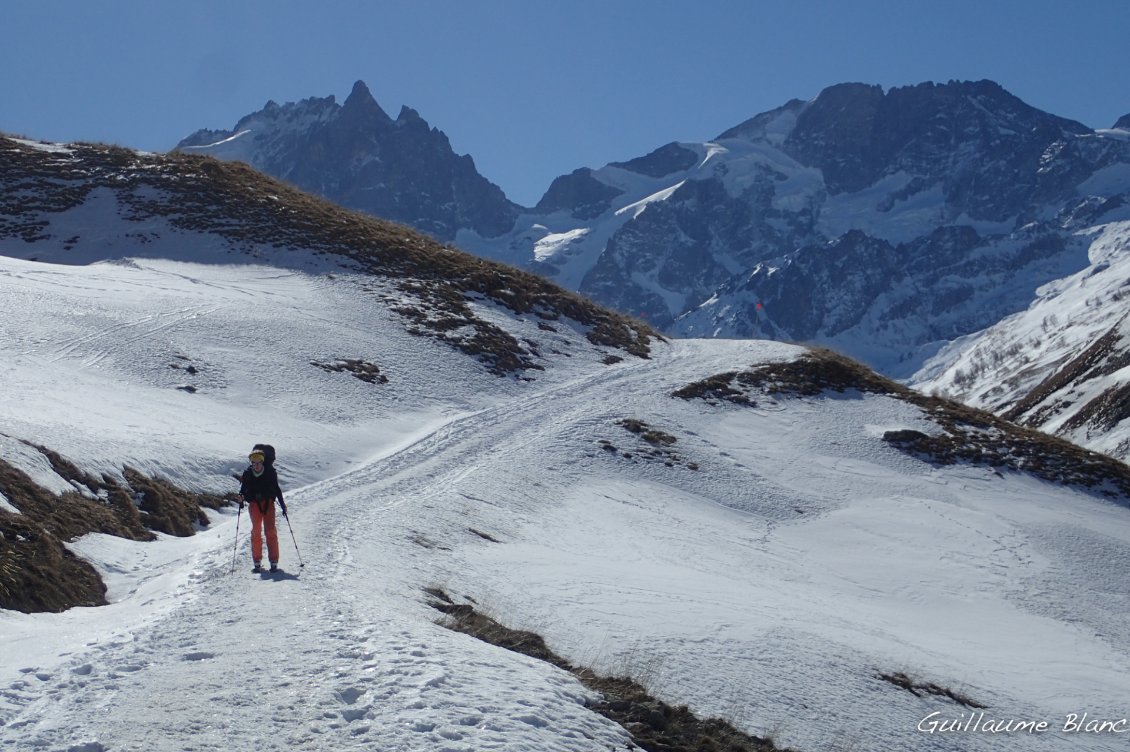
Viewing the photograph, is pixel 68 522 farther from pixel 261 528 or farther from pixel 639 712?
pixel 639 712

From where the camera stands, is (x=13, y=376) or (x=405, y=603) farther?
(x=13, y=376)

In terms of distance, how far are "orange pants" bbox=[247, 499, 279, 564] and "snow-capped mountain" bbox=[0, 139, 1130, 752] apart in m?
0.49

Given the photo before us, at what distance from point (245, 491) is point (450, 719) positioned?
25.6 feet

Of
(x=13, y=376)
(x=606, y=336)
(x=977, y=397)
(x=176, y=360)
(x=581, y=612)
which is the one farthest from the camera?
(x=977, y=397)

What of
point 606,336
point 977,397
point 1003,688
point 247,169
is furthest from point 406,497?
point 977,397

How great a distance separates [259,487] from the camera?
16875 millimetres

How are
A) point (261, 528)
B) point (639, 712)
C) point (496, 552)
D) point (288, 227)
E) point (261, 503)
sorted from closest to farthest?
point (639, 712)
point (261, 528)
point (261, 503)
point (496, 552)
point (288, 227)

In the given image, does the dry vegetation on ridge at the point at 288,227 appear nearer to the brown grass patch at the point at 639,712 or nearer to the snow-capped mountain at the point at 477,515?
the snow-capped mountain at the point at 477,515

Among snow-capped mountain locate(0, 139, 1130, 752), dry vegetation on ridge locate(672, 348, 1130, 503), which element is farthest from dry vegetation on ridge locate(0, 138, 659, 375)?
dry vegetation on ridge locate(672, 348, 1130, 503)

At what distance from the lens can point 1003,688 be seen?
58.2 feet

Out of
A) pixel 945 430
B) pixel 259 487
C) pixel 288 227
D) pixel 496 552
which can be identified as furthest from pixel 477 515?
pixel 288 227

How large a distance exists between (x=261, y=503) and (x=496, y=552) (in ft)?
18.1

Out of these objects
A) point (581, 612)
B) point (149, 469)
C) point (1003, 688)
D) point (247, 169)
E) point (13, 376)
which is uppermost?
point (247, 169)

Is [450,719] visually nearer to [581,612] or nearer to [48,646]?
[48,646]
